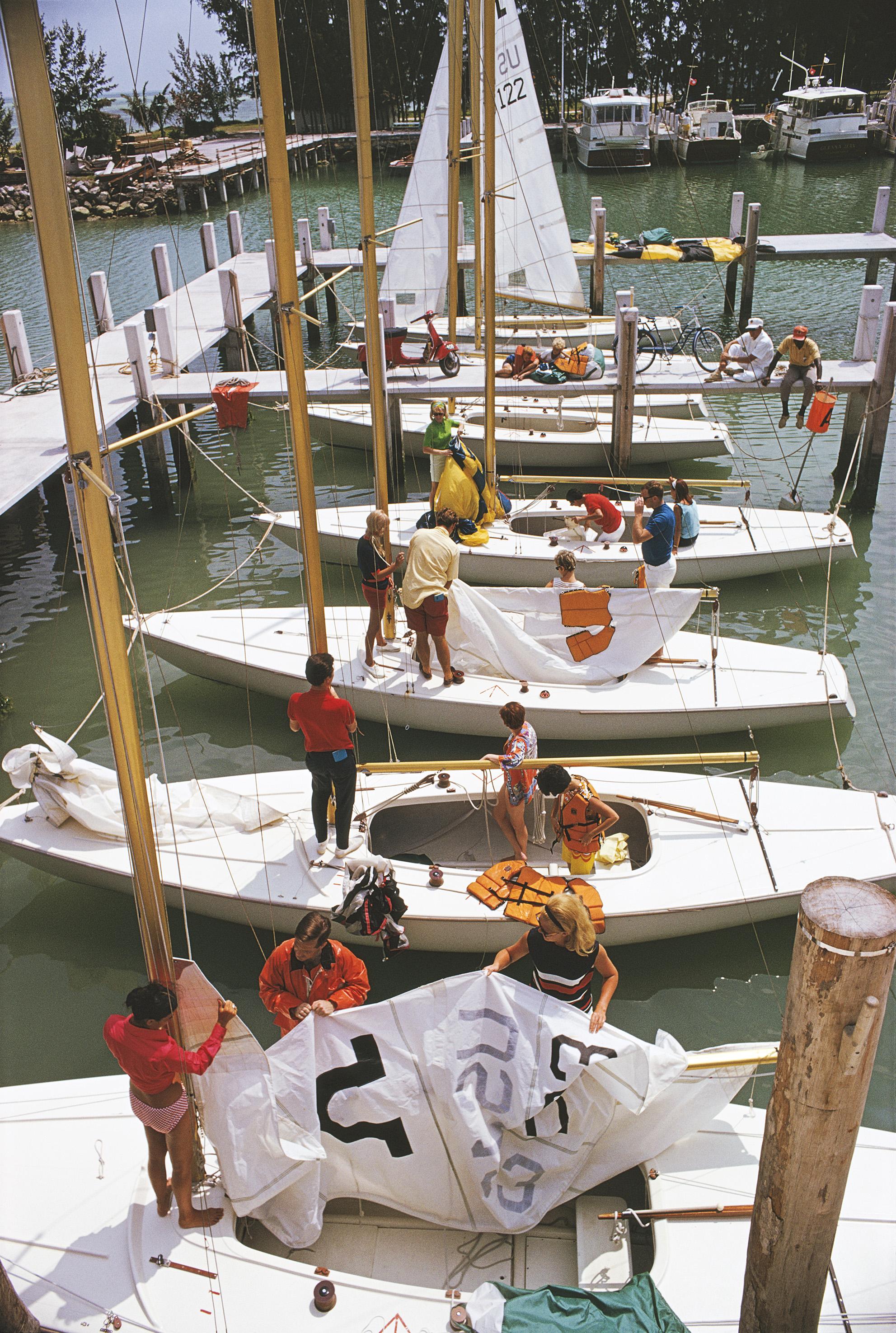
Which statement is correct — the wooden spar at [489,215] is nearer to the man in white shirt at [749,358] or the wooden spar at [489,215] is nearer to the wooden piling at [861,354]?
the man in white shirt at [749,358]

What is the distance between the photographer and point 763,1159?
12.3 feet

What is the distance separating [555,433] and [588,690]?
7.07m

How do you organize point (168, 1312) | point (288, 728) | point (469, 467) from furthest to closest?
point (469, 467) < point (288, 728) < point (168, 1312)

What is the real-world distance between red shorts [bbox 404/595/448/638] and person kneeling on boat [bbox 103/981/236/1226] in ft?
15.0

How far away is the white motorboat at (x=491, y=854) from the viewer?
689 cm

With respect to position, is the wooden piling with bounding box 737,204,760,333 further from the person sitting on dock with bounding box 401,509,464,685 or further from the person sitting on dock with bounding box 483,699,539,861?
the person sitting on dock with bounding box 483,699,539,861

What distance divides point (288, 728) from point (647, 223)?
95.7 ft

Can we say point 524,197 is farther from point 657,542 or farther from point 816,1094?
point 816,1094

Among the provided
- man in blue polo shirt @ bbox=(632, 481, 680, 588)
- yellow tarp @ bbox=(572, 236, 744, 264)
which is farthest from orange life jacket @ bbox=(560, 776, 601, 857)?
yellow tarp @ bbox=(572, 236, 744, 264)

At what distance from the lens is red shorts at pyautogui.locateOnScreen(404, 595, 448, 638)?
8.77 m

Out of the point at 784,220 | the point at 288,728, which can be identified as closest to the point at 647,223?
the point at 784,220

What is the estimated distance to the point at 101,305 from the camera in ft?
59.9

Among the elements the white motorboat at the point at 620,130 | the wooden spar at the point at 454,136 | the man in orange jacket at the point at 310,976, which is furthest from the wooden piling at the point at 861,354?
the white motorboat at the point at 620,130

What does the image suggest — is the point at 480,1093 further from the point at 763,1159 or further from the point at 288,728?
the point at 288,728
